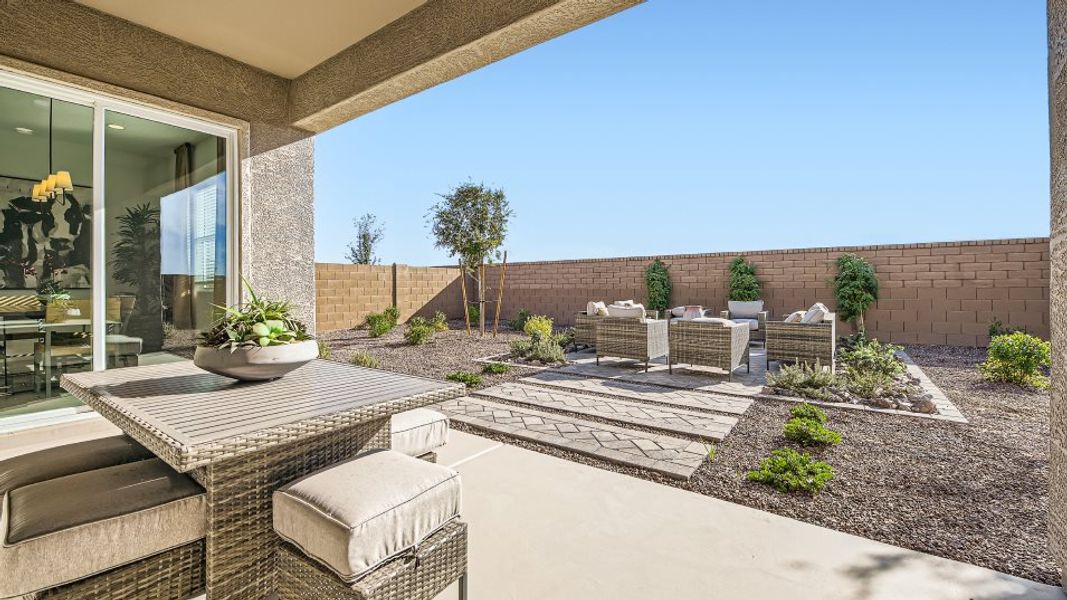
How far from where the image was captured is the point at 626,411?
3.89 metres

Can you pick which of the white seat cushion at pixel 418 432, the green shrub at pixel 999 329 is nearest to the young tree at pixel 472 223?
the white seat cushion at pixel 418 432

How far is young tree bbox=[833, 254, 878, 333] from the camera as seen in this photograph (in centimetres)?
769

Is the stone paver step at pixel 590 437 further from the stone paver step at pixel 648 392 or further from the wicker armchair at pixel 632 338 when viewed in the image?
the wicker armchair at pixel 632 338

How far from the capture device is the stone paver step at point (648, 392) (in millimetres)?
4086

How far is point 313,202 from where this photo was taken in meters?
4.44

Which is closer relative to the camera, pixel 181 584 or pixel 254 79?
pixel 181 584

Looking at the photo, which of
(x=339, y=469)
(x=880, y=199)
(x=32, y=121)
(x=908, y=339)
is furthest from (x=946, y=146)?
(x=32, y=121)

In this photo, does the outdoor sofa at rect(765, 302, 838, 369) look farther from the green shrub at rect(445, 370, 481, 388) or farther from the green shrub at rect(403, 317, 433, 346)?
the green shrub at rect(403, 317, 433, 346)

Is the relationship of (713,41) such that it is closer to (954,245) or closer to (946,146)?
(954,245)

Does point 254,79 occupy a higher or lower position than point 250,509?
→ higher

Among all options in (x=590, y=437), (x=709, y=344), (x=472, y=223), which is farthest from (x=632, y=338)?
(x=472, y=223)

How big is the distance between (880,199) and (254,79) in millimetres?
17606

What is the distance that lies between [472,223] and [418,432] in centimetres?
762

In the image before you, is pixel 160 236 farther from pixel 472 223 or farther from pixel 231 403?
pixel 472 223
